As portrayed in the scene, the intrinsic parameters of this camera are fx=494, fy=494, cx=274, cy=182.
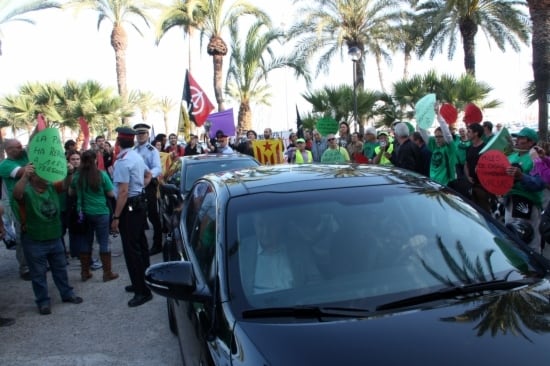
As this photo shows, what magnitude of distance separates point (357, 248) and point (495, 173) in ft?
10.9

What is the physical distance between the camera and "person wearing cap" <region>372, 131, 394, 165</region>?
8719 millimetres

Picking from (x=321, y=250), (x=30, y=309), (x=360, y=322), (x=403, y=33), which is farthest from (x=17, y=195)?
(x=403, y=33)

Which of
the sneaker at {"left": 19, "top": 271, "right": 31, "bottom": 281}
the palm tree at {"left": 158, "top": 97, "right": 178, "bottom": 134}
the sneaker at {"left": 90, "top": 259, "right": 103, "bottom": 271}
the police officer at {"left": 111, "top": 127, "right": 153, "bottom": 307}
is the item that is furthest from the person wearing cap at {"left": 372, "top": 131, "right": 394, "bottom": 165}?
the palm tree at {"left": 158, "top": 97, "right": 178, "bottom": 134}

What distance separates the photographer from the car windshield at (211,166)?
7.70 m

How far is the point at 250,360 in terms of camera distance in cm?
189

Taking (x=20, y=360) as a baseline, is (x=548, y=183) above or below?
above

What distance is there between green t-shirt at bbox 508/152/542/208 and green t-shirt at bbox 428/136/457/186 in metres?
1.09

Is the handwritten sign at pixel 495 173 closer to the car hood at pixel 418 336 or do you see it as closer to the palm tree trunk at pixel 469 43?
the car hood at pixel 418 336

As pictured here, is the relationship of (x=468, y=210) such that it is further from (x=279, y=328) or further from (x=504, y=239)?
(x=279, y=328)

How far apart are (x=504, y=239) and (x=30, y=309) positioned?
5.23 meters

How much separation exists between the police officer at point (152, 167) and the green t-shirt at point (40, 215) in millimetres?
1992

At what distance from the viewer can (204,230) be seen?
119 inches

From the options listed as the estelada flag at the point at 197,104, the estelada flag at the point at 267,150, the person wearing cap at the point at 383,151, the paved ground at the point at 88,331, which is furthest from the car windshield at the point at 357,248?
the estelada flag at the point at 197,104

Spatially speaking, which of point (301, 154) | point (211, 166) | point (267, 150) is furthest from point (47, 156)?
point (267, 150)
